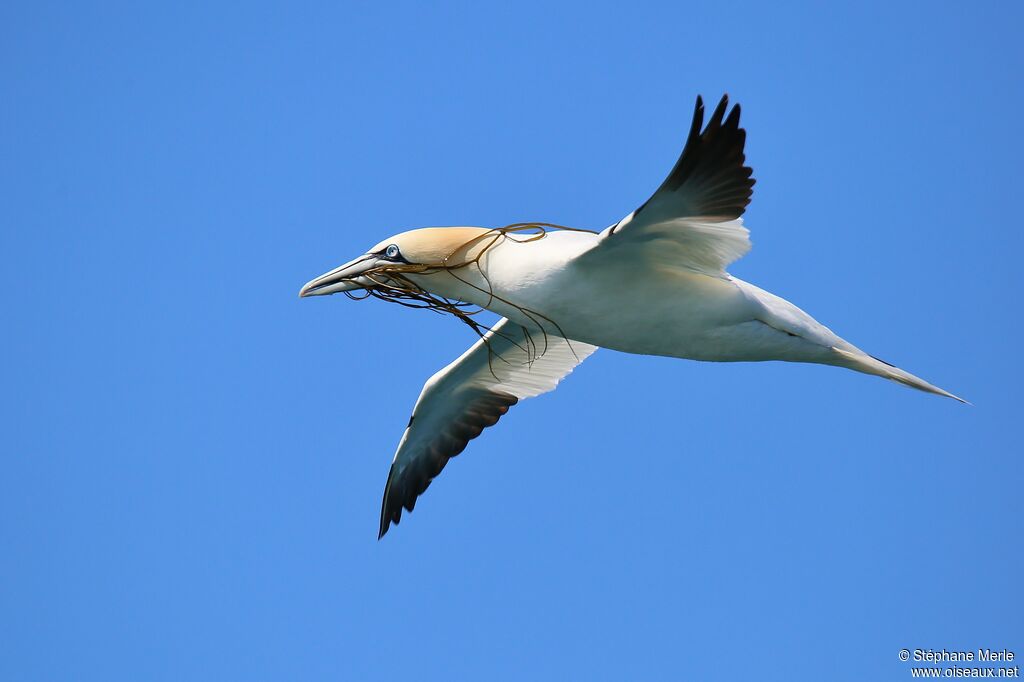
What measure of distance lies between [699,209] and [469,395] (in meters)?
3.79

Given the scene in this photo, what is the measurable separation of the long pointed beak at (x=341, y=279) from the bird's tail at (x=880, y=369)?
10.3ft

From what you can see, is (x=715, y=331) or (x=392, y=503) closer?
(x=715, y=331)

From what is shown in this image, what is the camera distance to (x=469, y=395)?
10492 millimetres

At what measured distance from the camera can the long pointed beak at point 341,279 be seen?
8227mm

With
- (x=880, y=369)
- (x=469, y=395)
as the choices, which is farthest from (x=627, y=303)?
(x=469, y=395)

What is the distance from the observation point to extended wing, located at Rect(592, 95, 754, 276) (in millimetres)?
6812

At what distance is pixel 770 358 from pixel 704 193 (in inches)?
63.9

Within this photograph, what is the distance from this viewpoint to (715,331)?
314 inches

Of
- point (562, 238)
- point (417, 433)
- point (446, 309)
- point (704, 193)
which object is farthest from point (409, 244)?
point (417, 433)

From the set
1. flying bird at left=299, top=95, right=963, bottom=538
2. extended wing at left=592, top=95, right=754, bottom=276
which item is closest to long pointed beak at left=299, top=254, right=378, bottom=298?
flying bird at left=299, top=95, right=963, bottom=538

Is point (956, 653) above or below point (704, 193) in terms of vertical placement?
below

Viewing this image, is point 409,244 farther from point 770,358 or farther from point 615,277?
point 770,358

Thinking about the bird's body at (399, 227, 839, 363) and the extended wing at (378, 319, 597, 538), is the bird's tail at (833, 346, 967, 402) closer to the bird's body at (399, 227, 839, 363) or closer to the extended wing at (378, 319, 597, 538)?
the bird's body at (399, 227, 839, 363)

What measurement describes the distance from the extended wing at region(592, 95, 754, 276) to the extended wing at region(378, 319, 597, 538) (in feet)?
7.63
